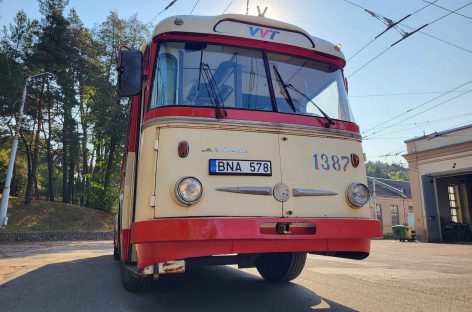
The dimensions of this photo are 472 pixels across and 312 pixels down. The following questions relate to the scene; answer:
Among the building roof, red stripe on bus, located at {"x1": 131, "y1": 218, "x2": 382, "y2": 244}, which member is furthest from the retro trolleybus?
the building roof

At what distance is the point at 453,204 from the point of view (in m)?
27.1

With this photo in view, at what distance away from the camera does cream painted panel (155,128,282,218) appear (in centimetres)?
346

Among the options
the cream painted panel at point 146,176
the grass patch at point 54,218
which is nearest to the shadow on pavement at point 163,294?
the cream painted panel at point 146,176

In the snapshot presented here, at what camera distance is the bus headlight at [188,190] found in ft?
11.2

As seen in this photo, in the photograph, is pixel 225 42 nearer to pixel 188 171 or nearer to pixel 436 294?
pixel 188 171

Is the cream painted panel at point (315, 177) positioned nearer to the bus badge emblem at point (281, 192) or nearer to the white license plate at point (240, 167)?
the bus badge emblem at point (281, 192)

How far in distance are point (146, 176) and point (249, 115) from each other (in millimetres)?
1228

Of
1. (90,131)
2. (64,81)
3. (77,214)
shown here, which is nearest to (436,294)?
(77,214)

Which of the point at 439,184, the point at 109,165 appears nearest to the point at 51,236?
the point at 109,165

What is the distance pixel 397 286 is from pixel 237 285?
8.19 feet

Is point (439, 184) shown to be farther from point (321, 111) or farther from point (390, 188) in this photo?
point (321, 111)

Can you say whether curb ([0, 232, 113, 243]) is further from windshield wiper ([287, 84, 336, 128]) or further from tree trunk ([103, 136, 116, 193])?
windshield wiper ([287, 84, 336, 128])

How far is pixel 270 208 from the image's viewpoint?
12.0 feet

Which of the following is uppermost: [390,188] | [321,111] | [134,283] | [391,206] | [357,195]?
[390,188]
